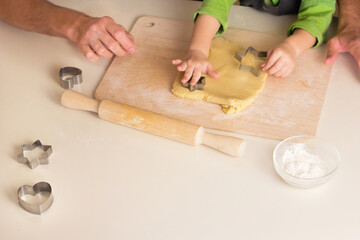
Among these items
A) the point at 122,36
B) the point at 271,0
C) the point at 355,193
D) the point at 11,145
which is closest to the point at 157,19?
the point at 122,36

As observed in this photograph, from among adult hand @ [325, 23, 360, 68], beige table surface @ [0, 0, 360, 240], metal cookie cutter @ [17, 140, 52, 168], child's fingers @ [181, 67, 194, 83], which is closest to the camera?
beige table surface @ [0, 0, 360, 240]

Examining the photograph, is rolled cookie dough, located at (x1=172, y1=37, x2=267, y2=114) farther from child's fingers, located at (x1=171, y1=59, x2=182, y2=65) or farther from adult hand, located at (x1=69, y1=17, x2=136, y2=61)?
adult hand, located at (x1=69, y1=17, x2=136, y2=61)

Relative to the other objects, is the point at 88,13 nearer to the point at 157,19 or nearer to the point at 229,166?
the point at 157,19

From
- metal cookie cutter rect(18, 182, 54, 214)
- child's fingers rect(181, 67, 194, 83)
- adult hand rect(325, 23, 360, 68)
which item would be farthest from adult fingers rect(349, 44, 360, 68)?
metal cookie cutter rect(18, 182, 54, 214)

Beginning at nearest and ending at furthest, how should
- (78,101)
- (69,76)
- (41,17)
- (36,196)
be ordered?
(36,196) < (78,101) < (69,76) < (41,17)

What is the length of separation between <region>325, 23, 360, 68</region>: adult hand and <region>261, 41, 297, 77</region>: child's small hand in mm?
112

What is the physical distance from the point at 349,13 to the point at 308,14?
0.11m

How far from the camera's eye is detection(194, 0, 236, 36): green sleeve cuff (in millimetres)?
A: 1252

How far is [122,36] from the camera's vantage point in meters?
1.21

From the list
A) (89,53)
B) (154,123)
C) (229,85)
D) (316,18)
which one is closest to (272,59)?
(229,85)

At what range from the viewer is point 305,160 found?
38.4 inches

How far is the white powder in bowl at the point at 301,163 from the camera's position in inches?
37.3

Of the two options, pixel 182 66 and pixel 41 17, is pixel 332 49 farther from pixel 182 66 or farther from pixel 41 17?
pixel 41 17

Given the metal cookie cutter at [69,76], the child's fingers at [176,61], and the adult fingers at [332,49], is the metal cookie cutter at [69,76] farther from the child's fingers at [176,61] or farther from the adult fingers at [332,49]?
the adult fingers at [332,49]
